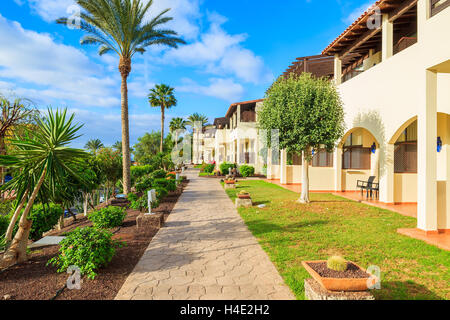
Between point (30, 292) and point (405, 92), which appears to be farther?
point (405, 92)

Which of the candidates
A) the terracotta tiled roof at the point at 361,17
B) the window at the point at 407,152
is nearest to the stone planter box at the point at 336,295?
the terracotta tiled roof at the point at 361,17

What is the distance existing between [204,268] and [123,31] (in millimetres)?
13361

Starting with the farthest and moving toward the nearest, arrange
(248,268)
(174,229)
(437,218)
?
(174,229), (437,218), (248,268)

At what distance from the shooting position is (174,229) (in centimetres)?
732

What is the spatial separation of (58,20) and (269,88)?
433 inches

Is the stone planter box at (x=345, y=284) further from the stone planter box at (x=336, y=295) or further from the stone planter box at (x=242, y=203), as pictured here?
the stone planter box at (x=242, y=203)

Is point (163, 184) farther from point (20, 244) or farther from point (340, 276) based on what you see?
point (340, 276)

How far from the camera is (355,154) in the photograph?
50.1 feet

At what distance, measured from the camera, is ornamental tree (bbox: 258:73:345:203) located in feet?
32.7

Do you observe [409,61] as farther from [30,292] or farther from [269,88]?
[30,292]

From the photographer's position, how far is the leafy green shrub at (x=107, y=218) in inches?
272

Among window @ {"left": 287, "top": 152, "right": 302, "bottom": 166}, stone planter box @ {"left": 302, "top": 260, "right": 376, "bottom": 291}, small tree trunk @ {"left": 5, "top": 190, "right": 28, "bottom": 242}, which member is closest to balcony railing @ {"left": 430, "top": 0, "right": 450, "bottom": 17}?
stone planter box @ {"left": 302, "top": 260, "right": 376, "bottom": 291}
